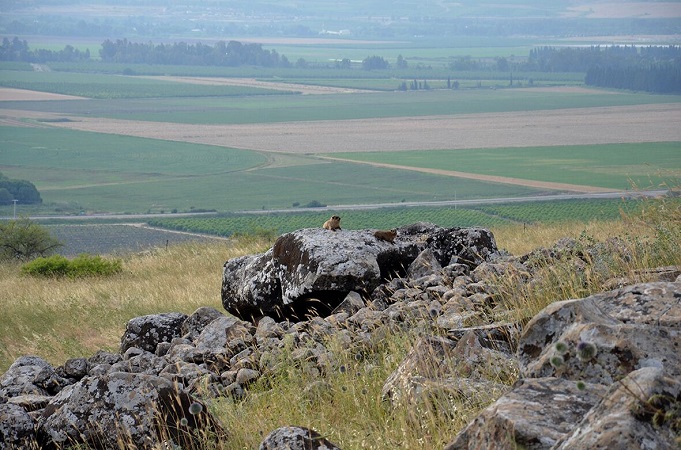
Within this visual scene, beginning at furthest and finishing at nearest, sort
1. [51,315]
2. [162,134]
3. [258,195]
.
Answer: [162,134] → [258,195] → [51,315]

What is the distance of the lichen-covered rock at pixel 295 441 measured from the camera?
537 cm

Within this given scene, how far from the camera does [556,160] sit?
420 ft

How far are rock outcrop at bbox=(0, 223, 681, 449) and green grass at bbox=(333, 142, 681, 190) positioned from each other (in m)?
93.1

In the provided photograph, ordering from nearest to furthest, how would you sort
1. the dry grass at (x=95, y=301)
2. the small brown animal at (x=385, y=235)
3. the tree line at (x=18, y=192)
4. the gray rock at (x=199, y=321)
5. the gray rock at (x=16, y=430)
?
1. the gray rock at (x=16, y=430)
2. the gray rock at (x=199, y=321)
3. the small brown animal at (x=385, y=235)
4. the dry grass at (x=95, y=301)
5. the tree line at (x=18, y=192)

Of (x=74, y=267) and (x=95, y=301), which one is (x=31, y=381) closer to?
(x=95, y=301)

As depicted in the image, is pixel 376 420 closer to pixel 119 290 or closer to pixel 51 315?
pixel 51 315

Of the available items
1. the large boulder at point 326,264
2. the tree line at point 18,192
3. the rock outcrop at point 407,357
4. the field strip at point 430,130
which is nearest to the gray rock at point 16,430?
the rock outcrop at point 407,357

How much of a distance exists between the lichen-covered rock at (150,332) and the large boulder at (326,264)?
35.7 inches

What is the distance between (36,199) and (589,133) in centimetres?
8887

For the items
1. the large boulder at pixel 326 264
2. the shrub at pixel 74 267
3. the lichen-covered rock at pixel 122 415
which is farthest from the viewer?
the shrub at pixel 74 267

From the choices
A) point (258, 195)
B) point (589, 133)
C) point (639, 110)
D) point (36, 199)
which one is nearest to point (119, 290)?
point (258, 195)

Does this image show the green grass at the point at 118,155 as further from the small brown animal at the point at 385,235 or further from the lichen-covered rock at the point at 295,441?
the lichen-covered rock at the point at 295,441

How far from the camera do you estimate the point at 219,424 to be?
22.2 feet

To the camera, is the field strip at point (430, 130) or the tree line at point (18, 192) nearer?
the tree line at point (18, 192)
